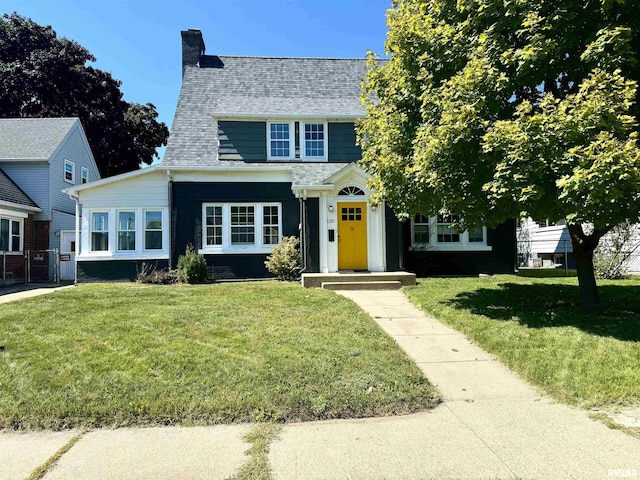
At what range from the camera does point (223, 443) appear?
12.1 feet

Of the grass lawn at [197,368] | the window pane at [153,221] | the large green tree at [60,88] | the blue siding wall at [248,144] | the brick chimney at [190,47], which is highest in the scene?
the large green tree at [60,88]

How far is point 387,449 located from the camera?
361 centimetres

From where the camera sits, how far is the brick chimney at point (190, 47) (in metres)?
18.2

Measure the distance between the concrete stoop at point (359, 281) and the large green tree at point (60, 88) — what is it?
28.7 m

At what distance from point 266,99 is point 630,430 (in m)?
15.2

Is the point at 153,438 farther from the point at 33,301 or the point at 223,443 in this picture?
the point at 33,301

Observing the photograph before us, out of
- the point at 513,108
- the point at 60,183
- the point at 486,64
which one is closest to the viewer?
the point at 486,64

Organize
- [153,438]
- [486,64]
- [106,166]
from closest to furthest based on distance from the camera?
[153,438] < [486,64] < [106,166]

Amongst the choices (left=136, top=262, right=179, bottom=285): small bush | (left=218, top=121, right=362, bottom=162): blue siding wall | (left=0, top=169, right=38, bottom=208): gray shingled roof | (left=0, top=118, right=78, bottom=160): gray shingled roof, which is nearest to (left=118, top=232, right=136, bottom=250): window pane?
(left=136, top=262, right=179, bottom=285): small bush

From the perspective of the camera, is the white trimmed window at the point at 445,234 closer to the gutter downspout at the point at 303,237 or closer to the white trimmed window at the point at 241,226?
the gutter downspout at the point at 303,237

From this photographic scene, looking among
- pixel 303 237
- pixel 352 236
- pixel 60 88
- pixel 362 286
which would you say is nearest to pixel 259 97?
pixel 303 237

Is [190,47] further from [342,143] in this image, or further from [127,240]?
[127,240]

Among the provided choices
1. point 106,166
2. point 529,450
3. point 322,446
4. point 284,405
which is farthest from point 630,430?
point 106,166

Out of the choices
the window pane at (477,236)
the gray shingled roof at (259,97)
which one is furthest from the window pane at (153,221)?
the window pane at (477,236)
